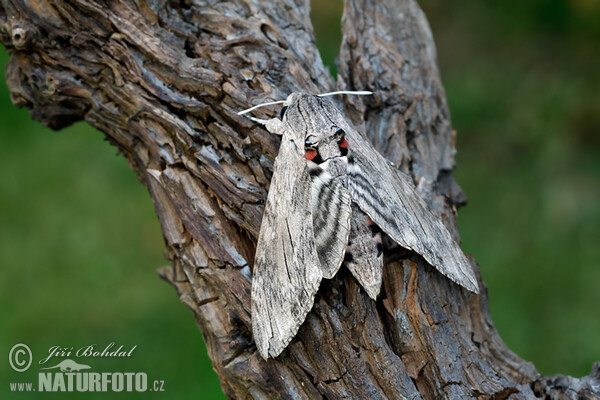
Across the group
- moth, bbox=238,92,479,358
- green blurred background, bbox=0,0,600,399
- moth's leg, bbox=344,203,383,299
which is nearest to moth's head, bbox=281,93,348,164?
moth, bbox=238,92,479,358

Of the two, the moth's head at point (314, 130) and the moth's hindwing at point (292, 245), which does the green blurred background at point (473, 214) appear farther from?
the moth's head at point (314, 130)

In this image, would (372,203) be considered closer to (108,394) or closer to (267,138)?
(267,138)

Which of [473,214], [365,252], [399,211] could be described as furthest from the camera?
[473,214]

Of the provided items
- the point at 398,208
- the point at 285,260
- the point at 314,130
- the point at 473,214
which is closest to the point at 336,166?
the point at 314,130

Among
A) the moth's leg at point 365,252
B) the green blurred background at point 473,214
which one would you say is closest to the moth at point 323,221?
the moth's leg at point 365,252

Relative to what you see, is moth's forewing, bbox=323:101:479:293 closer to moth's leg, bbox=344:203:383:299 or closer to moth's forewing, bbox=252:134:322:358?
moth's leg, bbox=344:203:383:299

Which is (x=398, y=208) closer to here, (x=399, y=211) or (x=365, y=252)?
(x=399, y=211)

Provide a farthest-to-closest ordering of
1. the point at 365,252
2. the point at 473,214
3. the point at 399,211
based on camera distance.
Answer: the point at 473,214
the point at 399,211
the point at 365,252
